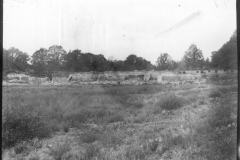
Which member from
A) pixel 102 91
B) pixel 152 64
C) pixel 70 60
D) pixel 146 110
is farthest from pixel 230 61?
pixel 70 60

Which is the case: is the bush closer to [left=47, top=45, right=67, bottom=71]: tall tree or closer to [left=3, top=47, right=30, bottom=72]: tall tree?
[left=47, top=45, right=67, bottom=71]: tall tree

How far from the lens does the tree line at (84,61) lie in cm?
312

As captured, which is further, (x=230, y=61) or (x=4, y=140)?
(x=230, y=61)

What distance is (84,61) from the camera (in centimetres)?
318

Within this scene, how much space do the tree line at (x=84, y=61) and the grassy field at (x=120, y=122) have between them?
0.34m

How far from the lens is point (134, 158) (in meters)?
3.07

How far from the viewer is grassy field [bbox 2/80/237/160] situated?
307 centimetres

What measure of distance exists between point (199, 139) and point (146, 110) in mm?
1061

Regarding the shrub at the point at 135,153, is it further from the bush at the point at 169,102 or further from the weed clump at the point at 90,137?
the bush at the point at 169,102

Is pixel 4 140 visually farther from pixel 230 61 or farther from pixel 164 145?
pixel 230 61

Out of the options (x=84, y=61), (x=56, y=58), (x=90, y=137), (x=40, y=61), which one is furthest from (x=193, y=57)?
(x=40, y=61)

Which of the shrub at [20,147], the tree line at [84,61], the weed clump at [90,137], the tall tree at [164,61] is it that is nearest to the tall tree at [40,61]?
the tree line at [84,61]

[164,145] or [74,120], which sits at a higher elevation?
[74,120]

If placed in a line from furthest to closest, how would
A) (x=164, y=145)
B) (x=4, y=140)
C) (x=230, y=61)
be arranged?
(x=230, y=61)
(x=164, y=145)
(x=4, y=140)
